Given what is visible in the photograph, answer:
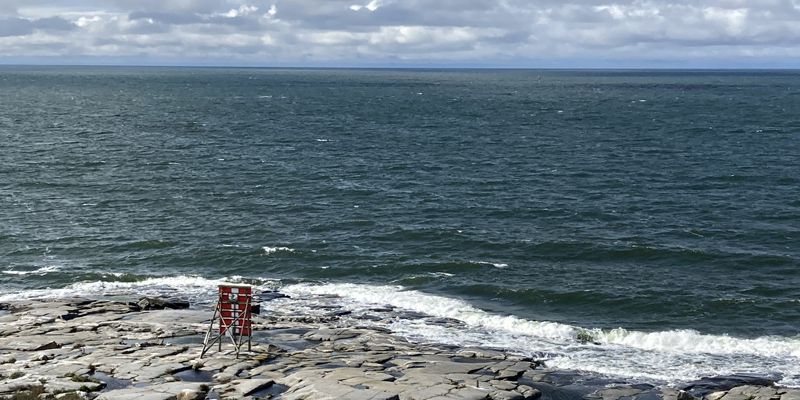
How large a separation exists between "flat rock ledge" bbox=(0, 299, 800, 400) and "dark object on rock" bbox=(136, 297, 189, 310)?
2.94m

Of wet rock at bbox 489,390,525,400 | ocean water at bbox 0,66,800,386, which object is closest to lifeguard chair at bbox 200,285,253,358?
ocean water at bbox 0,66,800,386

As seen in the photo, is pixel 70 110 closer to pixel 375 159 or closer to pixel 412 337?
pixel 375 159

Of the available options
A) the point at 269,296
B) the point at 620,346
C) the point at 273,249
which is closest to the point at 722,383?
the point at 620,346

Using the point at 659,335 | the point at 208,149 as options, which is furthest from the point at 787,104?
the point at 659,335

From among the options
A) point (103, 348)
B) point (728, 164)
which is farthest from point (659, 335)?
point (728, 164)

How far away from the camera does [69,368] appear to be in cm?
3431

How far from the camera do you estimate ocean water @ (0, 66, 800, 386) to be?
46.3 meters

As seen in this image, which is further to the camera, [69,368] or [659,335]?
[659,335]

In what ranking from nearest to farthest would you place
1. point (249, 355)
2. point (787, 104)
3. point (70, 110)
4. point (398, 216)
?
1. point (249, 355)
2. point (398, 216)
3. point (70, 110)
4. point (787, 104)

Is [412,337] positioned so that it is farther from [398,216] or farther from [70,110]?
[70,110]

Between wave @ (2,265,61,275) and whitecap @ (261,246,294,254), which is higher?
whitecap @ (261,246,294,254)

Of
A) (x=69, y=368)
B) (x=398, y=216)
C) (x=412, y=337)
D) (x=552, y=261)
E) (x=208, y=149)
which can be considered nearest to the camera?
(x=69, y=368)

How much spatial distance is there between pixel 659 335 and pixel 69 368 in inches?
1144

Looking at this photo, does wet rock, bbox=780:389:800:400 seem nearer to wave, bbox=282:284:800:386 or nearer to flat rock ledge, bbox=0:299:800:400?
flat rock ledge, bbox=0:299:800:400
